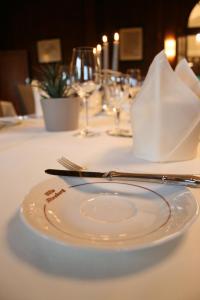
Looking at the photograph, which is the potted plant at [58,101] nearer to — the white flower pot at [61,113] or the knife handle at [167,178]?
the white flower pot at [61,113]

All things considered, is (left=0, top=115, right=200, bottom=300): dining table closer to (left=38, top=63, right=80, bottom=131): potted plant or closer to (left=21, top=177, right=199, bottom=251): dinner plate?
(left=21, top=177, right=199, bottom=251): dinner plate

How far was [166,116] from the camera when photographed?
22.5 inches

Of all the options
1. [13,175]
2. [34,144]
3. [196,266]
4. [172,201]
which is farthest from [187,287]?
[34,144]

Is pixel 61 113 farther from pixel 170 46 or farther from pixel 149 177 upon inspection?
pixel 170 46

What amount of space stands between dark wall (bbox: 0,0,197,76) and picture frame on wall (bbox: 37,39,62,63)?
9 cm

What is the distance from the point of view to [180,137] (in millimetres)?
581

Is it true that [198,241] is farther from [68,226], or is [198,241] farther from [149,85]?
[149,85]

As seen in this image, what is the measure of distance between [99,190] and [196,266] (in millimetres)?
184

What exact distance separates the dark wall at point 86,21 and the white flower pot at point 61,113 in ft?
12.0

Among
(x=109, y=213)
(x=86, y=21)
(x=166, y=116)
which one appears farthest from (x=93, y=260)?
(x=86, y=21)

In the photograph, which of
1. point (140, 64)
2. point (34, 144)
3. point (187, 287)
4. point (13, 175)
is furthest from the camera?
point (140, 64)

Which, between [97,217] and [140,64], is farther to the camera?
[140,64]

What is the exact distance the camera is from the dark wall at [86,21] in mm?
4145

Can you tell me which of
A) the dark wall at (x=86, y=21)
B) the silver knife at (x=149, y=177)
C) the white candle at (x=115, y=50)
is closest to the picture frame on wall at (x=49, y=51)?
the dark wall at (x=86, y=21)
